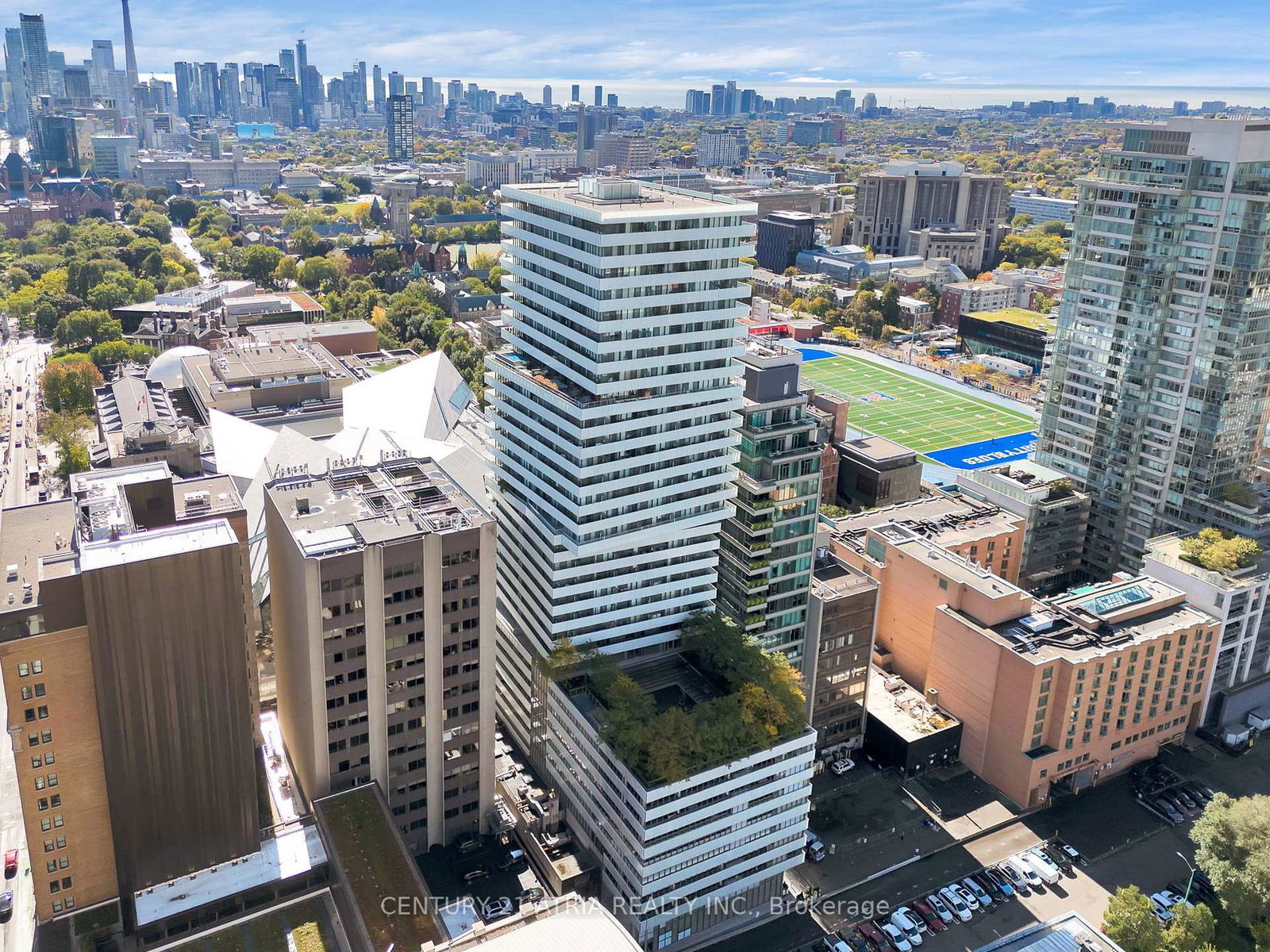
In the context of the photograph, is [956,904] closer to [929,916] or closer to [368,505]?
[929,916]

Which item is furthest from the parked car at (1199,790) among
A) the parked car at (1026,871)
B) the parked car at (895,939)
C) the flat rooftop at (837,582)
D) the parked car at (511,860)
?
the parked car at (511,860)

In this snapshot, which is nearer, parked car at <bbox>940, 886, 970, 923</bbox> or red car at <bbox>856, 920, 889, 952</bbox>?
red car at <bbox>856, 920, 889, 952</bbox>

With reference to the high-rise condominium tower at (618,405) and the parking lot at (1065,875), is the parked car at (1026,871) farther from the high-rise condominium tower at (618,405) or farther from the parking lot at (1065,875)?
the high-rise condominium tower at (618,405)

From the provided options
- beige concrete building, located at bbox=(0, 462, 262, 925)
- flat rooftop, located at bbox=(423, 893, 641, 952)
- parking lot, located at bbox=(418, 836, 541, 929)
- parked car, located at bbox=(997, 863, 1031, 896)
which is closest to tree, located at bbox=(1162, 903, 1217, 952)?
parked car, located at bbox=(997, 863, 1031, 896)

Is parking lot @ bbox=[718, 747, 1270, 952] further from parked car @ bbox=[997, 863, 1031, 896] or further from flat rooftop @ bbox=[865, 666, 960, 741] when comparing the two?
flat rooftop @ bbox=[865, 666, 960, 741]

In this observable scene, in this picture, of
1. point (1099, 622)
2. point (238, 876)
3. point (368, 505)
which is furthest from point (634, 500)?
point (1099, 622)

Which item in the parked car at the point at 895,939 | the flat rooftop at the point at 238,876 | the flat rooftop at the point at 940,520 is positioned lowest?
the parked car at the point at 895,939
